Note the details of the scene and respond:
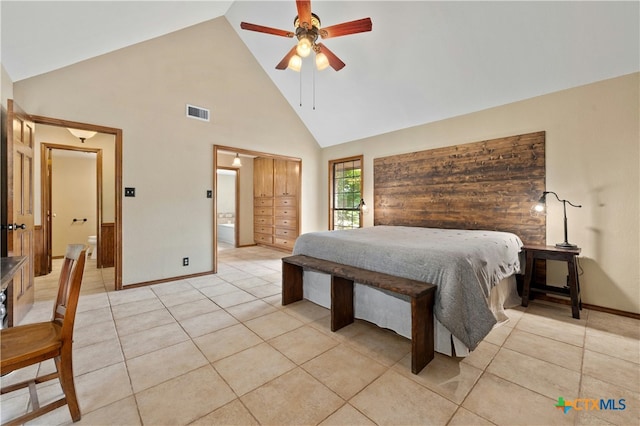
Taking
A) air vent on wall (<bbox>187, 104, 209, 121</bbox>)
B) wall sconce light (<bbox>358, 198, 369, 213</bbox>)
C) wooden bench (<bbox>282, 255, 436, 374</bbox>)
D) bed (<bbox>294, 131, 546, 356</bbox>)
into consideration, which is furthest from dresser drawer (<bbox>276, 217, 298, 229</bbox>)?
wooden bench (<bbox>282, 255, 436, 374</bbox>)

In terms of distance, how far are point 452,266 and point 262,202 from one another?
6.01 m

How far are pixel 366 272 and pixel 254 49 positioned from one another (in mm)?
4408

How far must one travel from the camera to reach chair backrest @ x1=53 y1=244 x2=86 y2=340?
1347 millimetres

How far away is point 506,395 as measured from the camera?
1.60 m

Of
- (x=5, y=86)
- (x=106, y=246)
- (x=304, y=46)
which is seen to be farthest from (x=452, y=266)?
(x=106, y=246)

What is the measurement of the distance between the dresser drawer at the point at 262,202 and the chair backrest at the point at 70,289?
538 centimetres

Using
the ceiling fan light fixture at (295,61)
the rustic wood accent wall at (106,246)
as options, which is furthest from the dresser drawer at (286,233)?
the ceiling fan light fixture at (295,61)

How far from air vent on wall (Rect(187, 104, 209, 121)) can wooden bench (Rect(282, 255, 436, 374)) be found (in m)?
2.83

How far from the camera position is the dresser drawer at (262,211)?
22.8 feet

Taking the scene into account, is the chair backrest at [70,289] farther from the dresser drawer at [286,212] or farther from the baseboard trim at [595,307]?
the dresser drawer at [286,212]

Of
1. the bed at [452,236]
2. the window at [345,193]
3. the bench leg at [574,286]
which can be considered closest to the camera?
the bed at [452,236]

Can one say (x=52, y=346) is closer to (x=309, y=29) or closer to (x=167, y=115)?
(x=309, y=29)

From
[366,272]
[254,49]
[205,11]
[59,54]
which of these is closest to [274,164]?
[254,49]

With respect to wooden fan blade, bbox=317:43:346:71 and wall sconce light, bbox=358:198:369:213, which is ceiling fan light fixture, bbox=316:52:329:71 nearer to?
wooden fan blade, bbox=317:43:346:71
